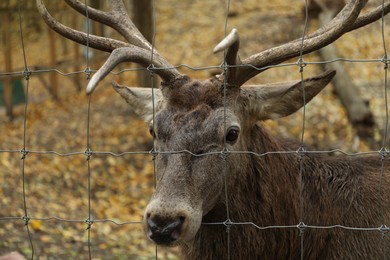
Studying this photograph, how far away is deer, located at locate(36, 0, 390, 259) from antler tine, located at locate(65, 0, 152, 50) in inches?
8.9

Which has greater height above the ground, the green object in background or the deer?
the green object in background

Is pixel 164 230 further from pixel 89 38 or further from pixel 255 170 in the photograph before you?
pixel 89 38

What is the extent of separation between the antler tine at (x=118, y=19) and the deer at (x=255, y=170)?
227 mm

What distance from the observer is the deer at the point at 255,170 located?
404cm

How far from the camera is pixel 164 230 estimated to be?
363 centimetres

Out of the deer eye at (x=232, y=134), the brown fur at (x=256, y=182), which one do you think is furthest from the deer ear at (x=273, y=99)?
the deer eye at (x=232, y=134)

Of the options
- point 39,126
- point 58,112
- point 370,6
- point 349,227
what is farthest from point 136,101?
point 370,6

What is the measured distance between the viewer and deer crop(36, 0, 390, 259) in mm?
4043

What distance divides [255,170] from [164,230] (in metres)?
1.00

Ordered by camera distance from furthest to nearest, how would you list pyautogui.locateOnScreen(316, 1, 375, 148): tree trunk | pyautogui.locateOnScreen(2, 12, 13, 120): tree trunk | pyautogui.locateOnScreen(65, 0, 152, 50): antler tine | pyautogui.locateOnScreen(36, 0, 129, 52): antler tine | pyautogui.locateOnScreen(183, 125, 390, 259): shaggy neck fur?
pyautogui.locateOnScreen(2, 12, 13, 120): tree trunk → pyautogui.locateOnScreen(316, 1, 375, 148): tree trunk → pyautogui.locateOnScreen(65, 0, 152, 50): antler tine → pyautogui.locateOnScreen(36, 0, 129, 52): antler tine → pyautogui.locateOnScreen(183, 125, 390, 259): shaggy neck fur

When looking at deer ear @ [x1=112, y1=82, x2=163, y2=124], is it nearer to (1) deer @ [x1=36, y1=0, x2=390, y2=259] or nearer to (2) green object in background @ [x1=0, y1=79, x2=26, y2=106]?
(1) deer @ [x1=36, y1=0, x2=390, y2=259]

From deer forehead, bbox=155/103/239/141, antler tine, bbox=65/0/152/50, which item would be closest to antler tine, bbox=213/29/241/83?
deer forehead, bbox=155/103/239/141

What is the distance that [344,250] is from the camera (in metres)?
4.27

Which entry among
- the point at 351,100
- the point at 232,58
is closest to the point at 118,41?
the point at 232,58
